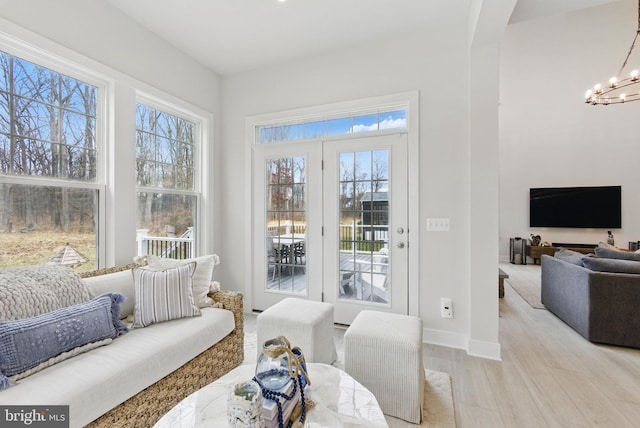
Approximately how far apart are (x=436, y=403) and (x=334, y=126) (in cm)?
255

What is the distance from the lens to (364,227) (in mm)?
2920

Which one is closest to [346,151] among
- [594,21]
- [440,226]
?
[440,226]

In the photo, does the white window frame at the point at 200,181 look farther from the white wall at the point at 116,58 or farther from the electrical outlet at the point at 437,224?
the electrical outlet at the point at 437,224

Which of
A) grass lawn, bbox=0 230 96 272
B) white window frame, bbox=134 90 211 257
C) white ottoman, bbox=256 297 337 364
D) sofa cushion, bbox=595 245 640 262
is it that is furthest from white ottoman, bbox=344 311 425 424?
sofa cushion, bbox=595 245 640 262

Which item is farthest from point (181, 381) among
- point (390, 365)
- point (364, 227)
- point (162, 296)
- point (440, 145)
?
point (440, 145)

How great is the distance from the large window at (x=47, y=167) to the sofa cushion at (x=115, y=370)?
93cm

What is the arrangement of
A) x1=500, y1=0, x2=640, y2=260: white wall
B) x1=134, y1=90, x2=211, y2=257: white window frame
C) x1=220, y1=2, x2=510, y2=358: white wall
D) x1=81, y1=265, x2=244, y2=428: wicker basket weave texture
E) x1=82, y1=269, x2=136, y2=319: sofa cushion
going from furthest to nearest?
x1=500, y1=0, x2=640, y2=260: white wall, x1=134, y1=90, x2=211, y2=257: white window frame, x1=220, y1=2, x2=510, y2=358: white wall, x1=82, y1=269, x2=136, y2=319: sofa cushion, x1=81, y1=265, x2=244, y2=428: wicker basket weave texture

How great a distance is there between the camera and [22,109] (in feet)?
6.33

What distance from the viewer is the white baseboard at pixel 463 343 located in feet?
7.72

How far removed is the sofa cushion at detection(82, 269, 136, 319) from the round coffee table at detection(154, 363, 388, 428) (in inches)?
41.9

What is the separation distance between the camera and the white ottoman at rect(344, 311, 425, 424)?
1.59 metres

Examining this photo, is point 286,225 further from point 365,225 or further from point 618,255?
point 618,255

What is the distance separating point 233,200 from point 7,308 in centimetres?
229

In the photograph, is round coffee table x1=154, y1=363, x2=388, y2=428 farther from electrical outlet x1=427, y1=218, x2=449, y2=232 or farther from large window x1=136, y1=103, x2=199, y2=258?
large window x1=136, y1=103, x2=199, y2=258
